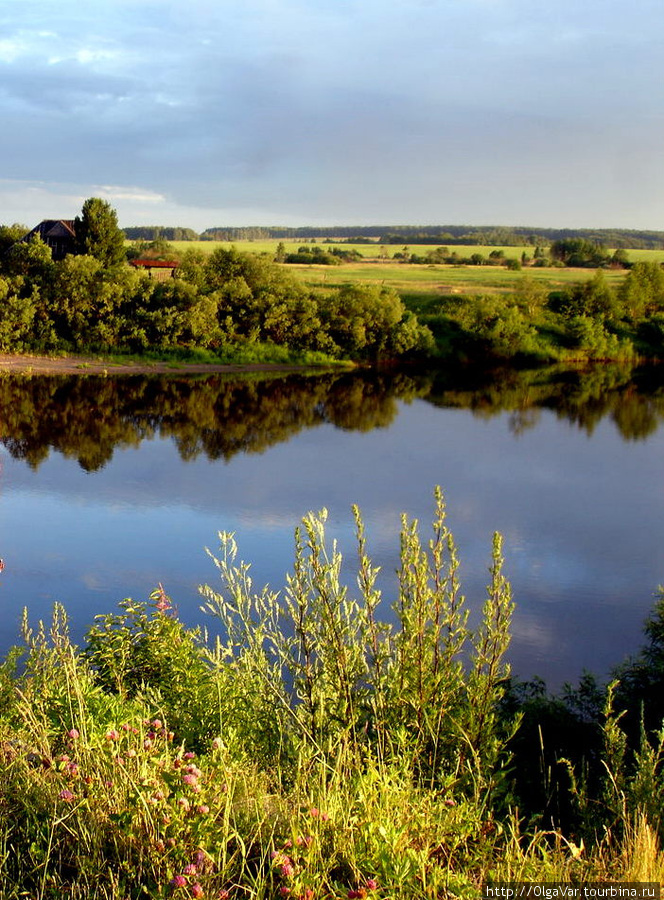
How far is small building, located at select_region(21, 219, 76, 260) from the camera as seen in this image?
4209cm

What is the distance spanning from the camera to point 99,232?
129 feet

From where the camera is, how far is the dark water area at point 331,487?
10.7 metres

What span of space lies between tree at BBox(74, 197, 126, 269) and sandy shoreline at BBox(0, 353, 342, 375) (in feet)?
33.6

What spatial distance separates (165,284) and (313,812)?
104 feet

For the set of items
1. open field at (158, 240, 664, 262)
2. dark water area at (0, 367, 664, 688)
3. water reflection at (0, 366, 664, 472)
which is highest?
open field at (158, 240, 664, 262)

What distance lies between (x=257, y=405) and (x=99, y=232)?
64.1 ft

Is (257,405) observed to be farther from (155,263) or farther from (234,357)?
(155,263)

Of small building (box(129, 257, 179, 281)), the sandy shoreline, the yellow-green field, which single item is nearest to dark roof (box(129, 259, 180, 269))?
small building (box(129, 257, 179, 281))

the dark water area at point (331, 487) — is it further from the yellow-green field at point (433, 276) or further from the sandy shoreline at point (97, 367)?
the yellow-green field at point (433, 276)

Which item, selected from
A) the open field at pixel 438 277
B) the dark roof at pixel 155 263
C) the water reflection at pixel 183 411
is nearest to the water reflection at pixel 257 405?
the water reflection at pixel 183 411

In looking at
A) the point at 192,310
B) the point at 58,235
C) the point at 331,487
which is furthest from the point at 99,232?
the point at 331,487

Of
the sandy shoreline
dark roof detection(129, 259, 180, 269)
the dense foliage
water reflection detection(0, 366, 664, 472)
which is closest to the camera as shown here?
water reflection detection(0, 366, 664, 472)

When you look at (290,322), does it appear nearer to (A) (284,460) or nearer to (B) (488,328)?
(B) (488,328)

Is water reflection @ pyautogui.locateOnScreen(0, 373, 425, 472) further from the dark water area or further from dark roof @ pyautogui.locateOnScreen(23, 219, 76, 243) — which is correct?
dark roof @ pyautogui.locateOnScreen(23, 219, 76, 243)
